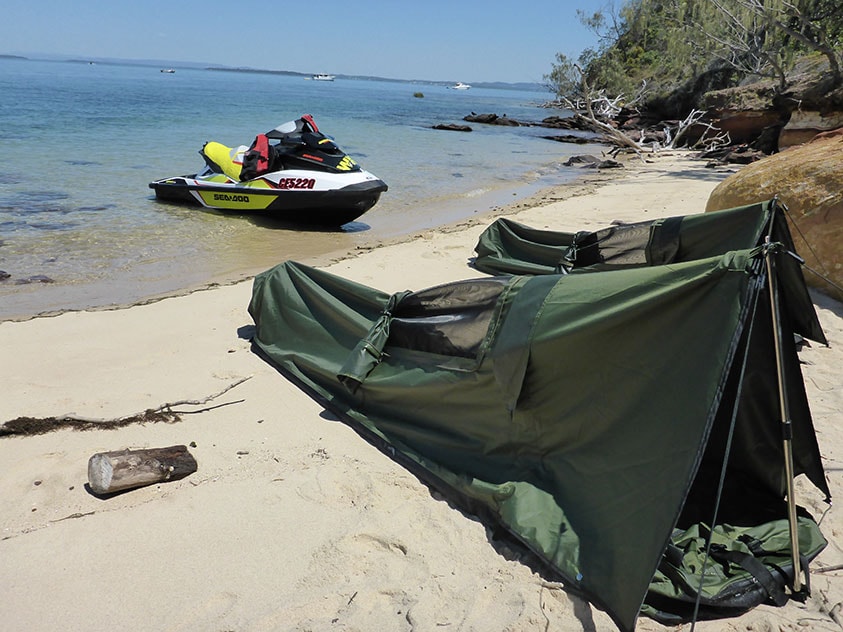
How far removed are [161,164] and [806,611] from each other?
1811 cm

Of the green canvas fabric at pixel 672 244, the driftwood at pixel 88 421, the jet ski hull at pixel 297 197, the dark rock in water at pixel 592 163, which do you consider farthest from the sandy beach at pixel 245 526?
the dark rock in water at pixel 592 163

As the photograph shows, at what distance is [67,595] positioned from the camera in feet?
9.31

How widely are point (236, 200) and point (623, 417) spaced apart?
9.59 metres

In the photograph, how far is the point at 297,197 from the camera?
10688 mm

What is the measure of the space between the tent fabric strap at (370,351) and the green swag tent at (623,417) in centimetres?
1

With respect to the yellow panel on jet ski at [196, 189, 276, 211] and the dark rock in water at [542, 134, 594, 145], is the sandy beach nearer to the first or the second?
the yellow panel on jet ski at [196, 189, 276, 211]

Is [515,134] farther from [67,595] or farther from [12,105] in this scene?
[67,595]

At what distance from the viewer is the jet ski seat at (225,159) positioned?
11617 mm

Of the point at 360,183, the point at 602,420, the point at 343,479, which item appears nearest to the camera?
the point at 602,420

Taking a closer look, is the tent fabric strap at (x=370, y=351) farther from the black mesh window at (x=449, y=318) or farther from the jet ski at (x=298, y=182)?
the jet ski at (x=298, y=182)

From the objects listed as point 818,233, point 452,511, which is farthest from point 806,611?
point 818,233

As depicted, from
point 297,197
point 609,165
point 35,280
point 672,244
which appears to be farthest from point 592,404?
point 609,165

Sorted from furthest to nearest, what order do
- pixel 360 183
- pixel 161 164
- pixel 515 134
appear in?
1. pixel 515 134
2. pixel 161 164
3. pixel 360 183

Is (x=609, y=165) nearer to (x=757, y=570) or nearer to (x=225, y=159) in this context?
(x=225, y=159)
